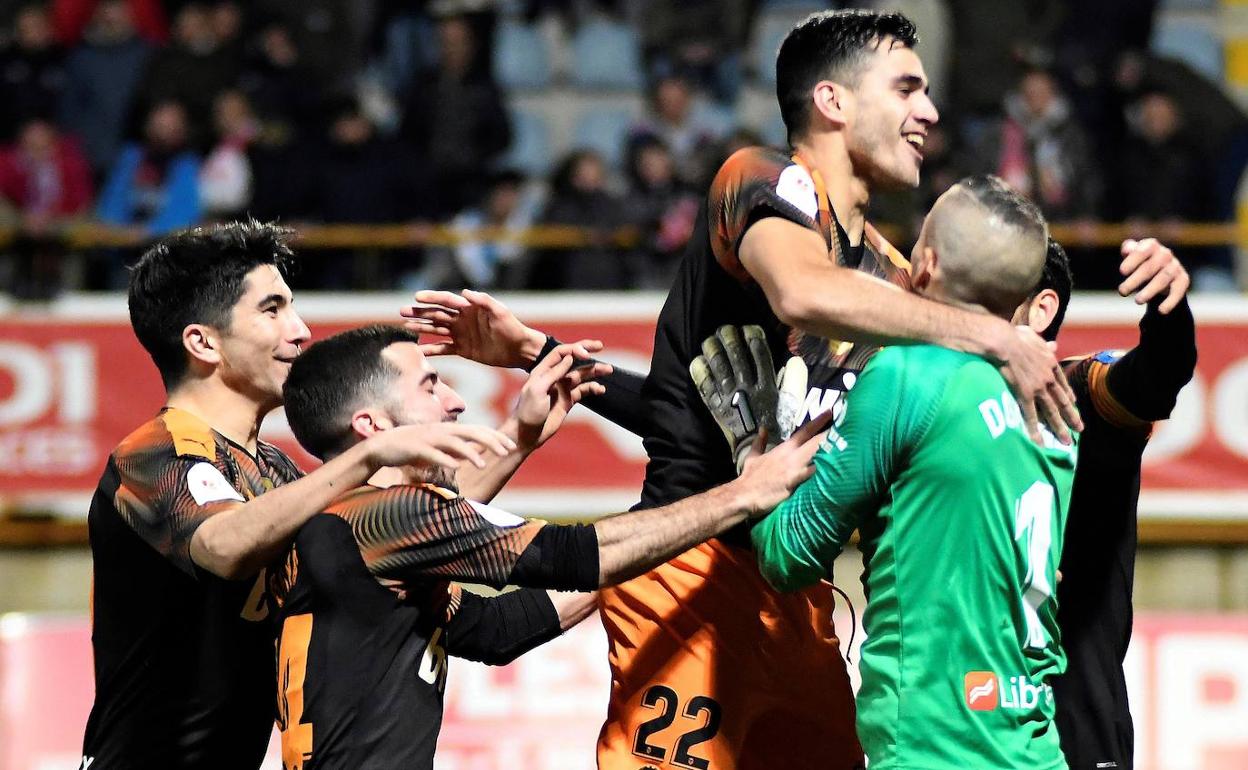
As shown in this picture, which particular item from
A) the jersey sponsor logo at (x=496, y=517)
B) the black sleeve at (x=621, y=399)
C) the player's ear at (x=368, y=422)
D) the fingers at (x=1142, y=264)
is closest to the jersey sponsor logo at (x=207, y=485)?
the player's ear at (x=368, y=422)

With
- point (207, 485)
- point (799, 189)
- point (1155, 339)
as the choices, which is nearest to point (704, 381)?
point (799, 189)

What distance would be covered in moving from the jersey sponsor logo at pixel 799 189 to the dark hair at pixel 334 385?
0.97m

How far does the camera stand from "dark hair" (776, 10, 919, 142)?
4.14 m

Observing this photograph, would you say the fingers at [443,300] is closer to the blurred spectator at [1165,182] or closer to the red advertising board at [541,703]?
the red advertising board at [541,703]

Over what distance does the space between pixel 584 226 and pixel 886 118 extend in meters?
6.32

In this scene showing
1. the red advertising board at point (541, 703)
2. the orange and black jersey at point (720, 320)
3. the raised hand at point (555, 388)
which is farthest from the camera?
the red advertising board at point (541, 703)

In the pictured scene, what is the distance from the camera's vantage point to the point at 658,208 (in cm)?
1030

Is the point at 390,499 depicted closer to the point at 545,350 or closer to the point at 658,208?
the point at 545,350

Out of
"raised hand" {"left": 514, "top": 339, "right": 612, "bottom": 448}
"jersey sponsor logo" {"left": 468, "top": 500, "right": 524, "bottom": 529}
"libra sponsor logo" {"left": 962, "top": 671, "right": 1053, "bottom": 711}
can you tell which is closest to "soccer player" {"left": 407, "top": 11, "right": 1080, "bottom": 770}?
"raised hand" {"left": 514, "top": 339, "right": 612, "bottom": 448}

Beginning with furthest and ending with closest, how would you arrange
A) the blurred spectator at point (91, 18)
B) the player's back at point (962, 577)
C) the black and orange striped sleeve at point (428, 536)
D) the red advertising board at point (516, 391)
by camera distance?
the blurred spectator at point (91, 18), the red advertising board at point (516, 391), the black and orange striped sleeve at point (428, 536), the player's back at point (962, 577)

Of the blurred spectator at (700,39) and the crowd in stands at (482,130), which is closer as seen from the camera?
the crowd in stands at (482,130)

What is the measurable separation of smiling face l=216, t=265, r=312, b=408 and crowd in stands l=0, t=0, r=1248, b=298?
5.58 meters

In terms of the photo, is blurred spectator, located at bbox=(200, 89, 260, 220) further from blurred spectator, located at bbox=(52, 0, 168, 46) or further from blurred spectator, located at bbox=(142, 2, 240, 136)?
blurred spectator, located at bbox=(52, 0, 168, 46)

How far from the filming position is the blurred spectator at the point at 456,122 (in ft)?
35.7
